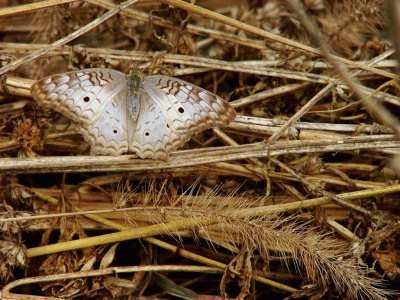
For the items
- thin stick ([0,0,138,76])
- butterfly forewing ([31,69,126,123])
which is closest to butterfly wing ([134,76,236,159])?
butterfly forewing ([31,69,126,123])

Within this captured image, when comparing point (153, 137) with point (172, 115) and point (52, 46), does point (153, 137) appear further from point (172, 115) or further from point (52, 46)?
point (52, 46)

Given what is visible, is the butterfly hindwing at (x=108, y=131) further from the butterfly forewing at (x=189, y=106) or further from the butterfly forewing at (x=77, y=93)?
the butterfly forewing at (x=189, y=106)

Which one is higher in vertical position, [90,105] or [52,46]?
[52,46]

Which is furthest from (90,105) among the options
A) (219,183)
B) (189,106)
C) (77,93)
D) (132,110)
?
(219,183)

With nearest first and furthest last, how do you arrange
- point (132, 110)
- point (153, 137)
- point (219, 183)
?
1. point (153, 137)
2. point (132, 110)
3. point (219, 183)

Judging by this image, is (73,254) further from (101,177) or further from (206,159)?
Answer: (206,159)

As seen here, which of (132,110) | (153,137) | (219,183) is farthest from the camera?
(219,183)

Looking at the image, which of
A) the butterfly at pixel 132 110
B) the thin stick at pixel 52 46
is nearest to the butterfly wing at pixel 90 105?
the butterfly at pixel 132 110

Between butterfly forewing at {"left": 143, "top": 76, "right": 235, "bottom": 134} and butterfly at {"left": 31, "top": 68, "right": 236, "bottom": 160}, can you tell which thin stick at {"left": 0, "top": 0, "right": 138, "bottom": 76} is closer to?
butterfly at {"left": 31, "top": 68, "right": 236, "bottom": 160}
